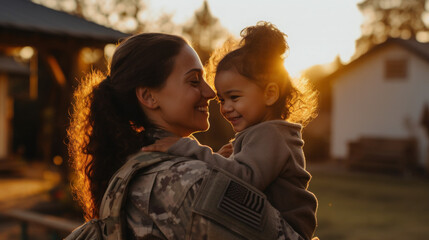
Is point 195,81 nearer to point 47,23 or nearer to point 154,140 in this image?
point 154,140

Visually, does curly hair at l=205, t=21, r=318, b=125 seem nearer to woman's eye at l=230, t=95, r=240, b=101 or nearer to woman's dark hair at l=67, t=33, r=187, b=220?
woman's eye at l=230, t=95, r=240, b=101

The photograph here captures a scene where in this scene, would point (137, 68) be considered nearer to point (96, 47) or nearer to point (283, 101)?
point (283, 101)

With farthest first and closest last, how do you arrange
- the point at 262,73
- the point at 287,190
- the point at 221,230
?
the point at 262,73 → the point at 287,190 → the point at 221,230

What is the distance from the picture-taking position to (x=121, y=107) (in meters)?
2.05

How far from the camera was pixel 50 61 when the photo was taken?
32.7 ft

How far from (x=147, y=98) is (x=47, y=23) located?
7.72 m

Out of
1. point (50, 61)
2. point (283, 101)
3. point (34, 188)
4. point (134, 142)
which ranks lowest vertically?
point (34, 188)

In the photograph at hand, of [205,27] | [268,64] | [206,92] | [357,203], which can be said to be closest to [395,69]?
[357,203]

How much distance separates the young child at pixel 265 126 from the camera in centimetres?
187

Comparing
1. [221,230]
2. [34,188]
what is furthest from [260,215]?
[34,188]

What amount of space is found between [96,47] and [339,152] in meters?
17.4

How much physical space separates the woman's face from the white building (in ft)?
67.2

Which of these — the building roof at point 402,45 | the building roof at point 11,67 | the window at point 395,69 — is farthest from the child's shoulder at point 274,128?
the window at point 395,69

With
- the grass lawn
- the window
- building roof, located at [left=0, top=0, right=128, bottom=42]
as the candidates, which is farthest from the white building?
building roof, located at [left=0, top=0, right=128, bottom=42]
